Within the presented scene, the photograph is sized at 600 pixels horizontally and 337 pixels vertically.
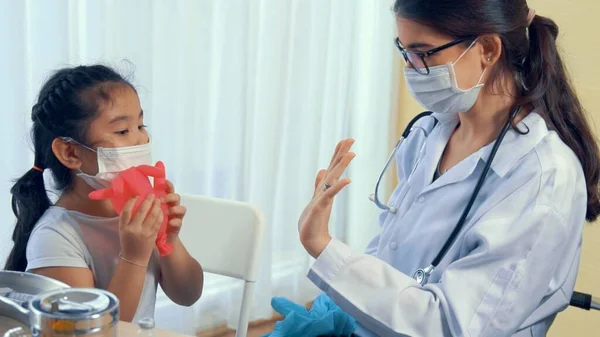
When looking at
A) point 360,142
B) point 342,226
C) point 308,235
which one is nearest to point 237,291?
point 342,226

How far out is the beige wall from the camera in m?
2.57

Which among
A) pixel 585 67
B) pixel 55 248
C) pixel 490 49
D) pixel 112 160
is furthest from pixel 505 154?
pixel 585 67

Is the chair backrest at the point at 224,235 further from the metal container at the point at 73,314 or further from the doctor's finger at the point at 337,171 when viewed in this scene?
the metal container at the point at 73,314

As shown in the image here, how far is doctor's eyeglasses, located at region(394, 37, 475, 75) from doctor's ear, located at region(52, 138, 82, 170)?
0.68 metres

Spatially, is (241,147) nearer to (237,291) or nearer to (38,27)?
(237,291)

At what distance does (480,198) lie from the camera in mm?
1486

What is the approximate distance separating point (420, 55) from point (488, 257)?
0.43 metres

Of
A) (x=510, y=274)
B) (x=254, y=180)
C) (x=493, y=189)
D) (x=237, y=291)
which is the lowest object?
(x=237, y=291)

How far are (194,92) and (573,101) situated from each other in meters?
1.31

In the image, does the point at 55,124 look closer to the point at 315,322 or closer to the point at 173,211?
the point at 173,211

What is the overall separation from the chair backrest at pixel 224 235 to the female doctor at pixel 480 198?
23 centimetres

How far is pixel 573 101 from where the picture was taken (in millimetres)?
1563

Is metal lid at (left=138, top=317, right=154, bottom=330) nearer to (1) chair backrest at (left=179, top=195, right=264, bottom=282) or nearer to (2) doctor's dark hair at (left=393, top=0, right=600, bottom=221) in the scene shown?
(1) chair backrest at (left=179, top=195, right=264, bottom=282)

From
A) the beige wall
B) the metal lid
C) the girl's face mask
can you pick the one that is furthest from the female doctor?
the beige wall
